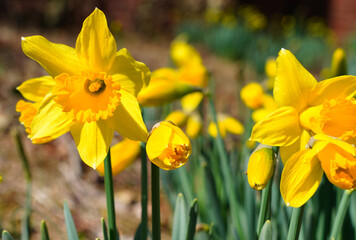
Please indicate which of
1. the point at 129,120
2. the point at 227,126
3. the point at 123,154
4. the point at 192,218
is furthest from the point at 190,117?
the point at 129,120

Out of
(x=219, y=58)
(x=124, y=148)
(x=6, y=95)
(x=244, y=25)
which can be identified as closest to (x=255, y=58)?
(x=219, y=58)

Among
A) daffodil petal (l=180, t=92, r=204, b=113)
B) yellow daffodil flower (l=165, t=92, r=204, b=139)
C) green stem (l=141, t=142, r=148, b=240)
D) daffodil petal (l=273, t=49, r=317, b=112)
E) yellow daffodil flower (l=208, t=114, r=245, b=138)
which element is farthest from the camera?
yellow daffodil flower (l=208, t=114, r=245, b=138)

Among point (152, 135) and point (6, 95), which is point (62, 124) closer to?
point (152, 135)

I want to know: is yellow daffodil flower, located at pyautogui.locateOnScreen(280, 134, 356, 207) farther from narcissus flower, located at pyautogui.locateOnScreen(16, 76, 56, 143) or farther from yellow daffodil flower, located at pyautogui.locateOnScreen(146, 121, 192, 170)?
narcissus flower, located at pyautogui.locateOnScreen(16, 76, 56, 143)

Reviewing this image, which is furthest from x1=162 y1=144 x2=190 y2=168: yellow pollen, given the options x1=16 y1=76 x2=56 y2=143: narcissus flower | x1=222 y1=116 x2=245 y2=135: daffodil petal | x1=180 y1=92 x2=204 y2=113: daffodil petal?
x1=222 y1=116 x2=245 y2=135: daffodil petal

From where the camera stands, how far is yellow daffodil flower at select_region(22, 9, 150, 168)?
0.81m

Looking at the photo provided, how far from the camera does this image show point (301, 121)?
0.83m

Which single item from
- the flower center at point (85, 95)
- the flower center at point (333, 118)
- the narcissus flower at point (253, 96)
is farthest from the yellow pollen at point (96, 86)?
the narcissus flower at point (253, 96)

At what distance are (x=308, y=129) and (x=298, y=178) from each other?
0.12m

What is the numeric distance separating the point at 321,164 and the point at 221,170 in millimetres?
816

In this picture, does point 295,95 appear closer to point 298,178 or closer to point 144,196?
point 298,178

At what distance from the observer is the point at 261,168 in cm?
79

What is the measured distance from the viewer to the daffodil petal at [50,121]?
812 millimetres

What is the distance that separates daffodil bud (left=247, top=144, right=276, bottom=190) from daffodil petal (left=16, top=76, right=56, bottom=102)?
502 millimetres
